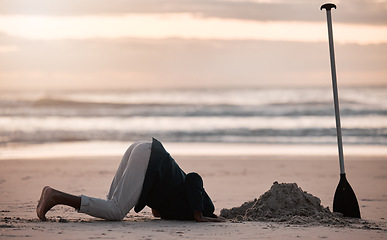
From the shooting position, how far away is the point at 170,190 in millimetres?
5570

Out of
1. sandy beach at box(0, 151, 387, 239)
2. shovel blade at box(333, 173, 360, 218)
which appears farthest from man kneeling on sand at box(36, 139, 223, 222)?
shovel blade at box(333, 173, 360, 218)

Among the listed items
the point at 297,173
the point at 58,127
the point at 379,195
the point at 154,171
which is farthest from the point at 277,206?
the point at 58,127

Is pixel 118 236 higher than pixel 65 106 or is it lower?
lower

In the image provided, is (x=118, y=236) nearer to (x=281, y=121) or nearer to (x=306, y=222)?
(x=306, y=222)

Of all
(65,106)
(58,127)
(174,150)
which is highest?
(65,106)

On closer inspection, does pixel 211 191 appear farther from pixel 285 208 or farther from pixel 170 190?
pixel 170 190

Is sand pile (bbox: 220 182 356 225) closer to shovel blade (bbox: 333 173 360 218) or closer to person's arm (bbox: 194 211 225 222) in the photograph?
shovel blade (bbox: 333 173 360 218)

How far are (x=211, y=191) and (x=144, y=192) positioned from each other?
9.36ft

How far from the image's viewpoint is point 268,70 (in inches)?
1918

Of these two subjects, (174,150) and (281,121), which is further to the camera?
(281,121)

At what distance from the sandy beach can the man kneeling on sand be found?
0.14 m

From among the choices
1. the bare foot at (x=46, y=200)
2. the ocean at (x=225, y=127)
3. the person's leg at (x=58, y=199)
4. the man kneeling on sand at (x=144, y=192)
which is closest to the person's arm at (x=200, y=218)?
the man kneeling on sand at (x=144, y=192)

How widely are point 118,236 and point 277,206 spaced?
1.79 m

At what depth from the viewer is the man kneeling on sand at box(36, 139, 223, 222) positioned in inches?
212
